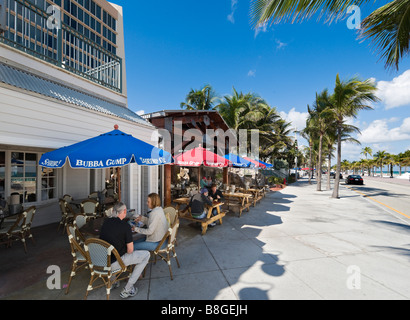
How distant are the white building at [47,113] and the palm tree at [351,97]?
12544mm

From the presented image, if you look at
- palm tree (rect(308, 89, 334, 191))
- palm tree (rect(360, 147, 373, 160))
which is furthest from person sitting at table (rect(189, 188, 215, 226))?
palm tree (rect(360, 147, 373, 160))

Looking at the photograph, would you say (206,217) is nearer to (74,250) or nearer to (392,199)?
(74,250)

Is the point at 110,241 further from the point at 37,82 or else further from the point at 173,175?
the point at 173,175

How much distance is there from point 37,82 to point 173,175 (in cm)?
1064

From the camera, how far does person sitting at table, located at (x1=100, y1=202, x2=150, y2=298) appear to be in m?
2.81

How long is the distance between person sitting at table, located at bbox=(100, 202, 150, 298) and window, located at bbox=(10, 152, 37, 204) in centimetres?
571

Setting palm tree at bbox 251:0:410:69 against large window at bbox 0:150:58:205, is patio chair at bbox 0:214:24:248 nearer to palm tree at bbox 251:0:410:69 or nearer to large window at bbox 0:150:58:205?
large window at bbox 0:150:58:205

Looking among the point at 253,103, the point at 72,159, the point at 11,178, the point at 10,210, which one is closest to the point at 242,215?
the point at 72,159

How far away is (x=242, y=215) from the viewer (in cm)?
802

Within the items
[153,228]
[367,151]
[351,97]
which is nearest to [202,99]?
[351,97]

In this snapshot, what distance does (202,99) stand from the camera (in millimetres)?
22766

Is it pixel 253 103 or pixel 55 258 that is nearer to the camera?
pixel 55 258
